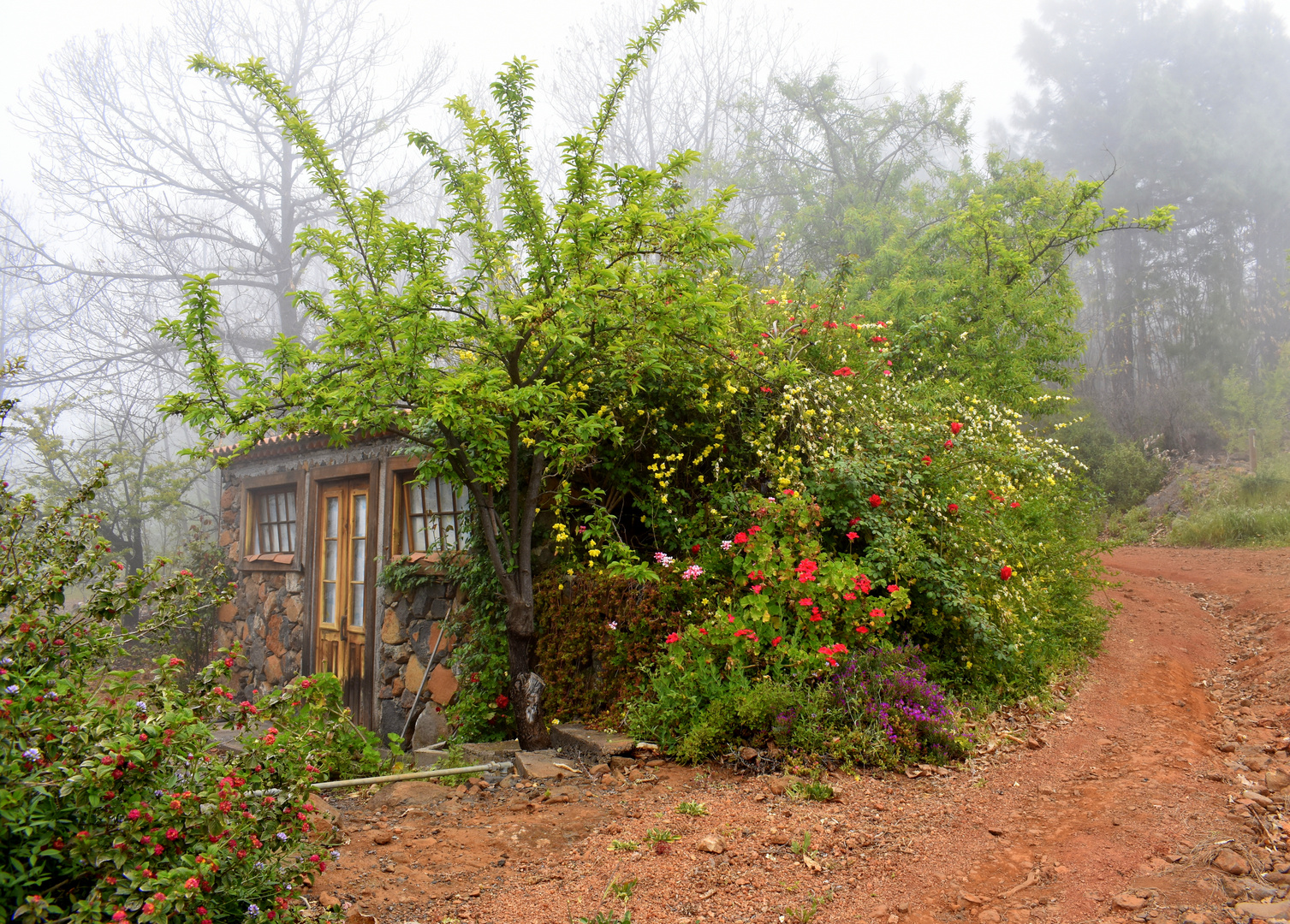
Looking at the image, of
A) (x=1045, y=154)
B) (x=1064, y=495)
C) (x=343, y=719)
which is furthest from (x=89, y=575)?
(x=1045, y=154)

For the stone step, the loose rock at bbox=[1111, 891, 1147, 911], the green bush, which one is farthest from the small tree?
the green bush

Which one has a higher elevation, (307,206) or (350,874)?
(307,206)

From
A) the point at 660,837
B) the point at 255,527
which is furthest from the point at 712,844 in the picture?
the point at 255,527

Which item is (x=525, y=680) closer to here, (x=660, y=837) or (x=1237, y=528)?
(x=660, y=837)

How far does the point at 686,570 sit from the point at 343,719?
2.54 metres

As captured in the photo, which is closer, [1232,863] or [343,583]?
[1232,863]

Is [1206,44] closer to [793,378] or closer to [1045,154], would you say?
[1045,154]

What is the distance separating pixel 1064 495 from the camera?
716 centimetres

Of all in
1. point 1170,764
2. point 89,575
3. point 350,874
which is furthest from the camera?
point 1170,764

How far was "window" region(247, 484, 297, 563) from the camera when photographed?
9.00 m

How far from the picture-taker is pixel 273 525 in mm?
9312

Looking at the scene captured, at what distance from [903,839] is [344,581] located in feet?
21.1

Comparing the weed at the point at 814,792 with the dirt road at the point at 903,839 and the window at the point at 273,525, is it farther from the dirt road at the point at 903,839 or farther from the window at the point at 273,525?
the window at the point at 273,525

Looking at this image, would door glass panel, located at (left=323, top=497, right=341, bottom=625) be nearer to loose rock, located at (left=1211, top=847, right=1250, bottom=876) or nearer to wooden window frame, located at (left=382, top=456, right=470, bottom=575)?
wooden window frame, located at (left=382, top=456, right=470, bottom=575)
